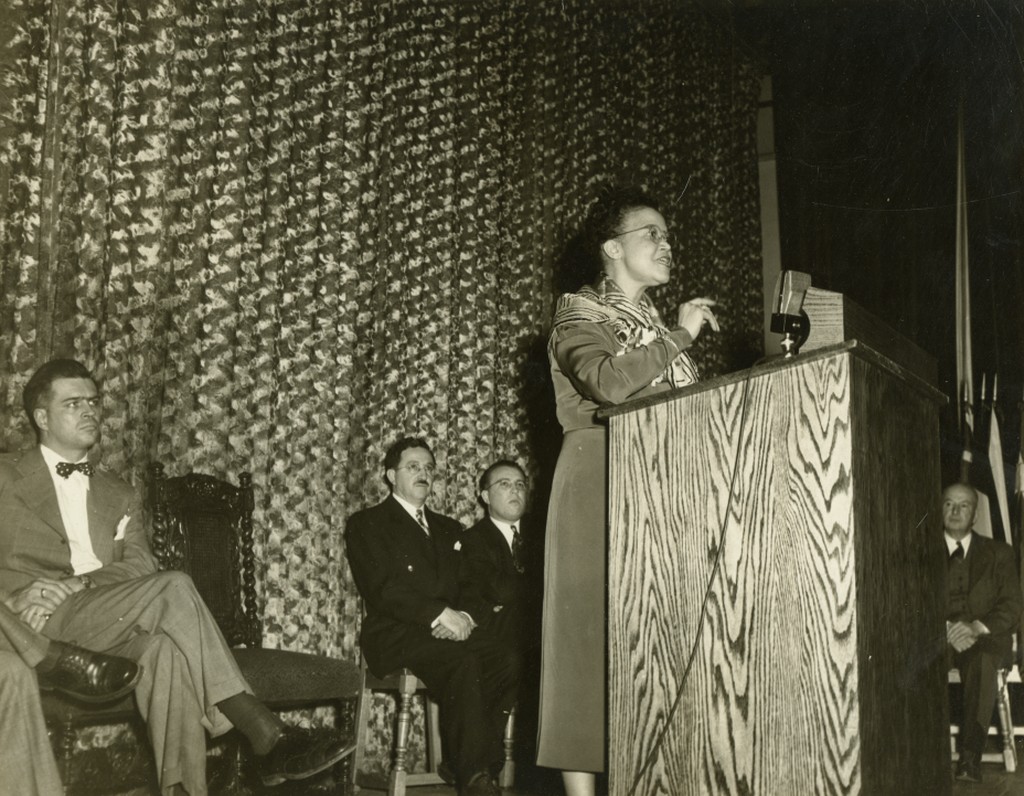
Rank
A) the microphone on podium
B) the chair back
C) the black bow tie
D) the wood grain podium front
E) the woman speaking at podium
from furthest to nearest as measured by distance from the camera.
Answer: the chair back < the black bow tie < the woman speaking at podium < the microphone on podium < the wood grain podium front

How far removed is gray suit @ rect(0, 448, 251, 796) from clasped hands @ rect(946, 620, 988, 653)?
3.45m

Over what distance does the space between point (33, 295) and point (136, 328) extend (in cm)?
41

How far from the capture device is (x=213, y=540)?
391 centimetres

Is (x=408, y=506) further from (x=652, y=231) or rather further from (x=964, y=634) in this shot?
(x=964, y=634)

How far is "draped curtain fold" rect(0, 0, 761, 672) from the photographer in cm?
360

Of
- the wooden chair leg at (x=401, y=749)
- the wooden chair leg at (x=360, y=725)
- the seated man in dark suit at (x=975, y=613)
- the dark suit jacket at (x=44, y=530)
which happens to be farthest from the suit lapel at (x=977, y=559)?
the dark suit jacket at (x=44, y=530)

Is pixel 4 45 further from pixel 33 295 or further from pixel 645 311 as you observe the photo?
pixel 645 311

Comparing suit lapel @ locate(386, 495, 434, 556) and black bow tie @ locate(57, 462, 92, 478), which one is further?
suit lapel @ locate(386, 495, 434, 556)

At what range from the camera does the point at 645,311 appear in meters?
2.57

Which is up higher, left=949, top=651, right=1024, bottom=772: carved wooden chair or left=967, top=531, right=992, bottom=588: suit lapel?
left=967, top=531, right=992, bottom=588: suit lapel

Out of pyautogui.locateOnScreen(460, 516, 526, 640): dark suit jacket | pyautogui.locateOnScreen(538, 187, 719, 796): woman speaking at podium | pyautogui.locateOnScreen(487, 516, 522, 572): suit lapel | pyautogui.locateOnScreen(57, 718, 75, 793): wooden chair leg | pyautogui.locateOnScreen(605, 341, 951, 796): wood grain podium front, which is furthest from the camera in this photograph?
pyautogui.locateOnScreen(487, 516, 522, 572): suit lapel

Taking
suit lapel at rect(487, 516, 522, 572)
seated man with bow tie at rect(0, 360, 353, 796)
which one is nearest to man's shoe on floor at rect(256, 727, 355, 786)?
seated man with bow tie at rect(0, 360, 353, 796)

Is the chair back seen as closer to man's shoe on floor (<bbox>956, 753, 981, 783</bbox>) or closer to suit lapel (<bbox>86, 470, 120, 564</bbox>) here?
suit lapel (<bbox>86, 470, 120, 564</bbox>)

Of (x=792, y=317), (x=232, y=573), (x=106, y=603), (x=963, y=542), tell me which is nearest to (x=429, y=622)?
(x=232, y=573)
